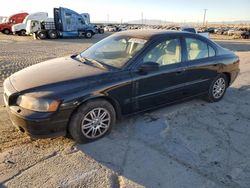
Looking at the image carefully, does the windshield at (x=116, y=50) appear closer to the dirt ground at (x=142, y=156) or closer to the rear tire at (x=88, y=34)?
the dirt ground at (x=142, y=156)

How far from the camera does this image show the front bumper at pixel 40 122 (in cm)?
321

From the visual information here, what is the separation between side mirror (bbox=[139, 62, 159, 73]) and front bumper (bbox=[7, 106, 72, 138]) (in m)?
1.31

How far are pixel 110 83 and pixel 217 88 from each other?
2.83 m

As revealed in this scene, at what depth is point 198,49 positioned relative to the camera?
5.02 meters

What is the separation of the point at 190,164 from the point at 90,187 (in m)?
1.31

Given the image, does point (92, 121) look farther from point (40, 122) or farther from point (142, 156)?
point (142, 156)

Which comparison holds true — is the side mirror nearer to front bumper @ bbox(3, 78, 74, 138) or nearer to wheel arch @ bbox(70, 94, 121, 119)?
wheel arch @ bbox(70, 94, 121, 119)

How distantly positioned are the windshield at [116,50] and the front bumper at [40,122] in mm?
1221

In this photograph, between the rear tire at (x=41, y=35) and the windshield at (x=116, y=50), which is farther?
the rear tire at (x=41, y=35)

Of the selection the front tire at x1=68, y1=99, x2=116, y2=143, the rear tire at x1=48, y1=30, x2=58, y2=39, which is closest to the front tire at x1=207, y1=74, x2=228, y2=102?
the front tire at x1=68, y1=99, x2=116, y2=143

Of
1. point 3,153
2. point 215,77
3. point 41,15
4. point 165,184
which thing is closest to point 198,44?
point 215,77

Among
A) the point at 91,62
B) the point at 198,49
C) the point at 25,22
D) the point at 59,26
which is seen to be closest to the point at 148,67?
the point at 91,62

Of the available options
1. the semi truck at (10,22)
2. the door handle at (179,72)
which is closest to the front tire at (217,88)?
the door handle at (179,72)

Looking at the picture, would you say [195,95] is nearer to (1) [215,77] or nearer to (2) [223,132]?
(1) [215,77]
